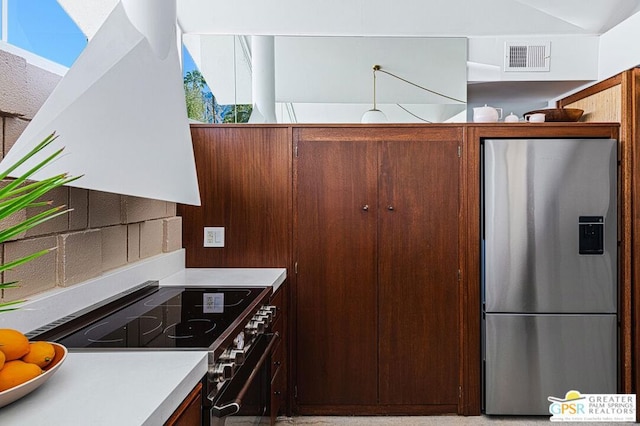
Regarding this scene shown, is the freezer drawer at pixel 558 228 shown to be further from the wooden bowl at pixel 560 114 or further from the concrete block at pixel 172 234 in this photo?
the concrete block at pixel 172 234

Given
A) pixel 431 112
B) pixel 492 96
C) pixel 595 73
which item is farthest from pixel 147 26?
pixel 595 73

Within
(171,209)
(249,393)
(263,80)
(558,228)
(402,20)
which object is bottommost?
(249,393)

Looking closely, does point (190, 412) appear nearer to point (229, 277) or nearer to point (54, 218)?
point (54, 218)

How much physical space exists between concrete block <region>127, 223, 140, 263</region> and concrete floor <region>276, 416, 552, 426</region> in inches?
49.6

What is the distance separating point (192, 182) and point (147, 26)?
2.32ft

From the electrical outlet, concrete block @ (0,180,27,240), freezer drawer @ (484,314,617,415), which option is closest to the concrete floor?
freezer drawer @ (484,314,617,415)

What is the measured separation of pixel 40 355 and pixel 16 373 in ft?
0.31

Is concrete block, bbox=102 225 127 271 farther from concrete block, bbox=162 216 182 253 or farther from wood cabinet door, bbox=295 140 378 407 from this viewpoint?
wood cabinet door, bbox=295 140 378 407

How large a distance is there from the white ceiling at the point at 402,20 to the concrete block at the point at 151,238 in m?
1.10

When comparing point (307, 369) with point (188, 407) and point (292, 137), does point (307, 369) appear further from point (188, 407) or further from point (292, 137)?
point (188, 407)

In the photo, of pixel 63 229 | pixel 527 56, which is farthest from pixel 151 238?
pixel 527 56

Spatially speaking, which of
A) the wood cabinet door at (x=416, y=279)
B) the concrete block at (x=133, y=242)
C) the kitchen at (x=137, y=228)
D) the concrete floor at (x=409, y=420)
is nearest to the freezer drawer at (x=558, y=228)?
the wood cabinet door at (x=416, y=279)

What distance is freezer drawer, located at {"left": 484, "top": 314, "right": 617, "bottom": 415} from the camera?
9.71ft

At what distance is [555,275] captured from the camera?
9.71 feet
